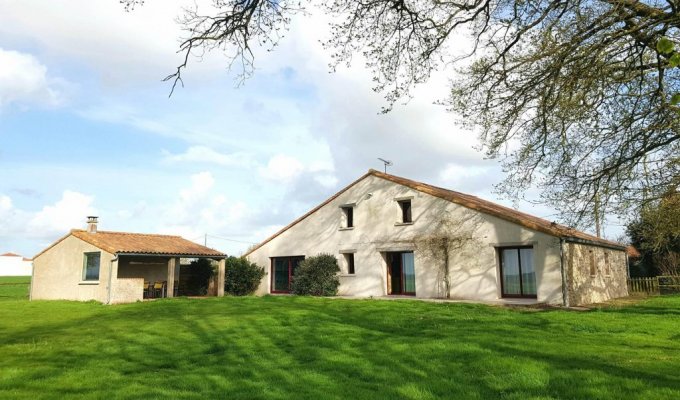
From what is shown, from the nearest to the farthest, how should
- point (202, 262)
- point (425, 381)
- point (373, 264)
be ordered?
point (425, 381) → point (373, 264) → point (202, 262)

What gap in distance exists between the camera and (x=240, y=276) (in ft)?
95.6

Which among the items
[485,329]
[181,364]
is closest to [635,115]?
[485,329]

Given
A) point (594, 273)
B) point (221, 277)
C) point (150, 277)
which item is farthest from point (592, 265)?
point (150, 277)

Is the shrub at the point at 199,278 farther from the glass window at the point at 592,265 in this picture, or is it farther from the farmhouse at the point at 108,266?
the glass window at the point at 592,265

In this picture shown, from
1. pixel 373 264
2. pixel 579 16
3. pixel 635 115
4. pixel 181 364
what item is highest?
pixel 579 16

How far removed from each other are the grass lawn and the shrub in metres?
15.0

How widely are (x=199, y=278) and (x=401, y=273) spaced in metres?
13.1

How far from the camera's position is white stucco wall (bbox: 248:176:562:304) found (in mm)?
19859

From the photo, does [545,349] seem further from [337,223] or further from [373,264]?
[337,223]

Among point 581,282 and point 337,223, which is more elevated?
point 337,223

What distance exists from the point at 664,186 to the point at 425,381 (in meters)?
10.4

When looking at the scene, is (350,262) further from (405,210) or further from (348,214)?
(405,210)

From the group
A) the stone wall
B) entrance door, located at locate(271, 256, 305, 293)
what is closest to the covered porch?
entrance door, located at locate(271, 256, 305, 293)

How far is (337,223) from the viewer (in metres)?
27.0
